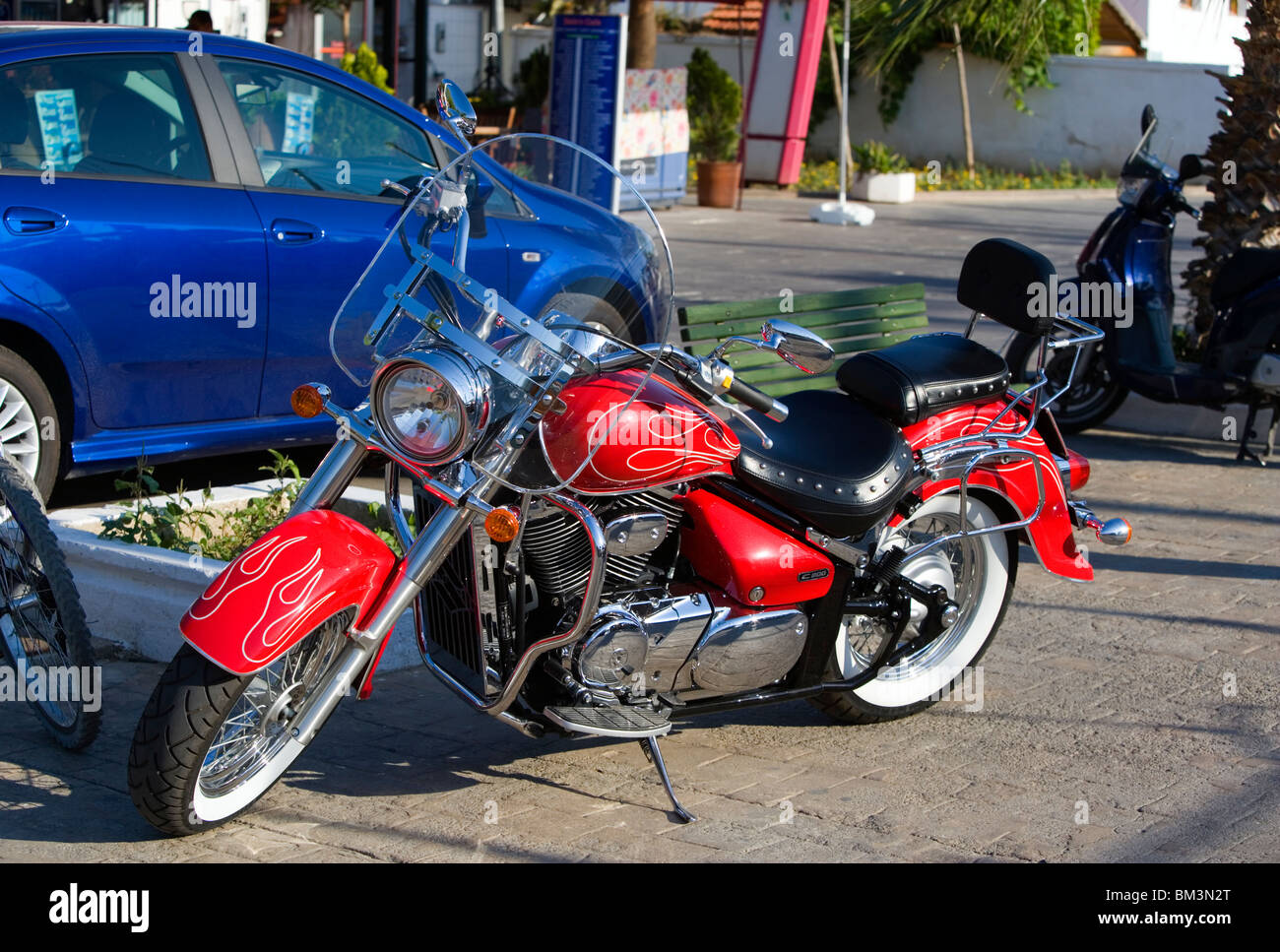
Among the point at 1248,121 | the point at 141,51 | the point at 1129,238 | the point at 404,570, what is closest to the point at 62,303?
the point at 141,51

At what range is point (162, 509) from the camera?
16.8 feet

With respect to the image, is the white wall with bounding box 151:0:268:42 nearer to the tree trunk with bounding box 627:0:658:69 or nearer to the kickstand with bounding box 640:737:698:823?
the tree trunk with bounding box 627:0:658:69

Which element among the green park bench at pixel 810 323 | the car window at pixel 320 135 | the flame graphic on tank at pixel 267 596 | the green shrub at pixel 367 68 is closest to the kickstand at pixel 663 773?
the flame graphic on tank at pixel 267 596

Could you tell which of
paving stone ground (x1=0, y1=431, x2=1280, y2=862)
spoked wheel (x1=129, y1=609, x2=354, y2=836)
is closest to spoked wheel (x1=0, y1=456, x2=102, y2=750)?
paving stone ground (x1=0, y1=431, x2=1280, y2=862)

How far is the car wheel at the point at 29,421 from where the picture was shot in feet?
17.5

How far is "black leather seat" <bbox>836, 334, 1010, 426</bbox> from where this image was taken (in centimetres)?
424

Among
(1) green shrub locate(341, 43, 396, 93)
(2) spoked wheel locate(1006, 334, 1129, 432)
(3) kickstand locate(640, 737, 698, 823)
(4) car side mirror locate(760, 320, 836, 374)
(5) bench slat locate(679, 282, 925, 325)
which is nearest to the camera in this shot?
(4) car side mirror locate(760, 320, 836, 374)

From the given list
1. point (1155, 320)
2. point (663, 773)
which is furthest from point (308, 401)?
point (1155, 320)

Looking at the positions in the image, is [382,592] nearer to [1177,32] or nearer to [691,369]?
[691,369]

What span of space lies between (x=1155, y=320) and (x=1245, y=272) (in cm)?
51

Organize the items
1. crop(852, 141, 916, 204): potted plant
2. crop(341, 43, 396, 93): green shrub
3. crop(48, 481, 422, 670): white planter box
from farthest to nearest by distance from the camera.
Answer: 1. crop(852, 141, 916, 204): potted plant
2. crop(341, 43, 396, 93): green shrub
3. crop(48, 481, 422, 670): white planter box

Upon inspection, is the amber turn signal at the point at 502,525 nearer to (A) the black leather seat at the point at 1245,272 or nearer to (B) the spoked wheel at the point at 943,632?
(B) the spoked wheel at the point at 943,632
